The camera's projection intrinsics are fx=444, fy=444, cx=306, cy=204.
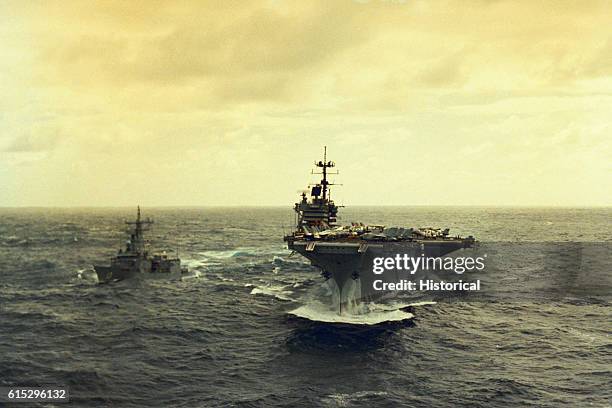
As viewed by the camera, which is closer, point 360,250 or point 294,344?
point 294,344

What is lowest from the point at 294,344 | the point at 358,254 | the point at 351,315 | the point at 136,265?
the point at 294,344

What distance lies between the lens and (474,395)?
28078 millimetres

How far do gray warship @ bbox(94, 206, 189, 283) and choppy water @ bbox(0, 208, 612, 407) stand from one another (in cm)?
214

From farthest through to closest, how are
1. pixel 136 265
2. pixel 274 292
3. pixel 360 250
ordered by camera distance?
pixel 136 265
pixel 274 292
pixel 360 250

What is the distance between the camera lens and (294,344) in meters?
37.3

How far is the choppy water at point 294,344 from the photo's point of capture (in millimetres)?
28344

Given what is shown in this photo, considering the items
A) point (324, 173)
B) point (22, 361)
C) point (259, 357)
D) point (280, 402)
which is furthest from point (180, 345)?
point (324, 173)

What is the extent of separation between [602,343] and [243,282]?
44.9 meters

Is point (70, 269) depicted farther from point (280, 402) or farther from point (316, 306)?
point (280, 402)

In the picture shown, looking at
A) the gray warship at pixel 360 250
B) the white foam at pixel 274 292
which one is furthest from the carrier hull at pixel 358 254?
the white foam at pixel 274 292

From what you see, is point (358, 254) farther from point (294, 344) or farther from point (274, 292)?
point (274, 292)

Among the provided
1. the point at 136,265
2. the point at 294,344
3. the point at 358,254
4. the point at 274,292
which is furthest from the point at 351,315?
the point at 136,265

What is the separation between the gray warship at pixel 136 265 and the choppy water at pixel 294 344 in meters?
→ 2.14

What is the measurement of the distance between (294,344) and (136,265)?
36597 millimetres
